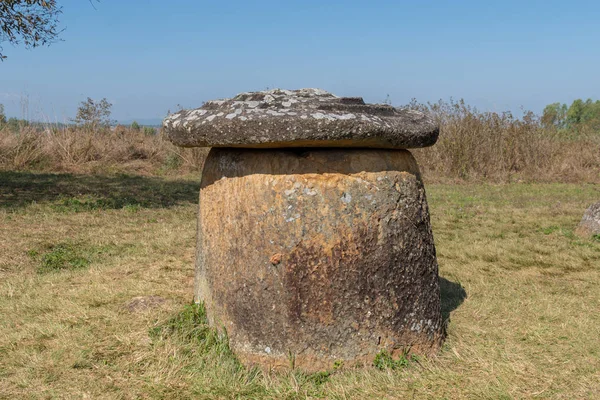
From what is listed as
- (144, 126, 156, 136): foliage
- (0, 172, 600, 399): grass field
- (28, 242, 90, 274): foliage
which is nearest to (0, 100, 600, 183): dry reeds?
(144, 126, 156, 136): foliage

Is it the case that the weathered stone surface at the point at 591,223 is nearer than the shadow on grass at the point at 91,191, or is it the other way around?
the weathered stone surface at the point at 591,223

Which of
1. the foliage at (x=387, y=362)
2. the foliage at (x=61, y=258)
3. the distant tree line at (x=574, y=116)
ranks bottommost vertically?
the foliage at (x=61, y=258)

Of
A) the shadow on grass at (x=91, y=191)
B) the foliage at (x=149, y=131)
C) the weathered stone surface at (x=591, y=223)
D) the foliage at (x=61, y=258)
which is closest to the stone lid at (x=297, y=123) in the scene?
the foliage at (x=61, y=258)

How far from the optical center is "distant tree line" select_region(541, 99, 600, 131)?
1521 centimetres

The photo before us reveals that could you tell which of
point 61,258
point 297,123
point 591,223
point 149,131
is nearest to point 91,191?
point 61,258

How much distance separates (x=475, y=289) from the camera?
508 centimetres

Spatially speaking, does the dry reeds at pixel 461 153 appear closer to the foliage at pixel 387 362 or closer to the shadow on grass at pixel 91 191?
the shadow on grass at pixel 91 191

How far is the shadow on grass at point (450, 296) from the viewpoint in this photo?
14.7 ft

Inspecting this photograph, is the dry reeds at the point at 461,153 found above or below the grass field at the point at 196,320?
above

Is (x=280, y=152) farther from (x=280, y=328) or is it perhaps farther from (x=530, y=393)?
(x=530, y=393)

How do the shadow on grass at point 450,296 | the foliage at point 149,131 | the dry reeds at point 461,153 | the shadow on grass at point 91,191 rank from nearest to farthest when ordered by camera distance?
the shadow on grass at point 450,296
the shadow on grass at point 91,191
the dry reeds at point 461,153
the foliage at point 149,131

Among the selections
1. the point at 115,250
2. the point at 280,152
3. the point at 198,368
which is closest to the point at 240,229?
the point at 280,152

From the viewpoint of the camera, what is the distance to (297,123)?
3.13 metres

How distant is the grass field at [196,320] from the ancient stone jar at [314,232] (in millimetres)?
202
